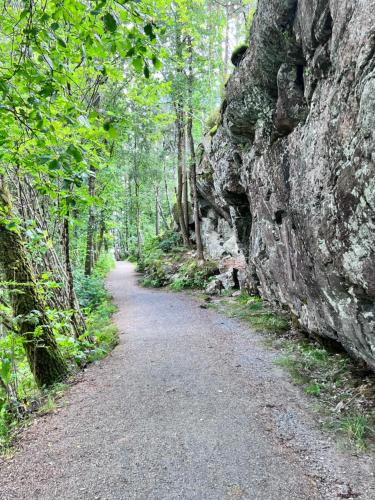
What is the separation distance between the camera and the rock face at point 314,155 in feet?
12.4

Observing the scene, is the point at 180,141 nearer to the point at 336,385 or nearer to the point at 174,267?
the point at 174,267

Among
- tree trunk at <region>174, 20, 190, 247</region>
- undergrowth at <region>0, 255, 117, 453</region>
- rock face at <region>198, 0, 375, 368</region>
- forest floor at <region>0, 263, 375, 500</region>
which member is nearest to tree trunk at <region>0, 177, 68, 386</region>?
undergrowth at <region>0, 255, 117, 453</region>

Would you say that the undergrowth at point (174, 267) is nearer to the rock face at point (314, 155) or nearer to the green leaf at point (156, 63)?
the rock face at point (314, 155)

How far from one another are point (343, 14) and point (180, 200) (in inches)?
629

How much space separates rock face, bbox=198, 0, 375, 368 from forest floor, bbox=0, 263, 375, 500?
5.37 ft

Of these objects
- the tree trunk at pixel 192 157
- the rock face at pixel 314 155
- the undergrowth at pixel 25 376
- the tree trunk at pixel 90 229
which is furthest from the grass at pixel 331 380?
the tree trunk at pixel 192 157

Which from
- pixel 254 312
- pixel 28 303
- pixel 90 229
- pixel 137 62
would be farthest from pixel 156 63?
pixel 90 229

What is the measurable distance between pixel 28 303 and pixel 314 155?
18.1 feet

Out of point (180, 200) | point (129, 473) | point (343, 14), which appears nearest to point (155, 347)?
point (129, 473)

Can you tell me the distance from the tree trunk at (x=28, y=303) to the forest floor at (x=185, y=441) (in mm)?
655

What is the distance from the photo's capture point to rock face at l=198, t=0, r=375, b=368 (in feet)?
12.4

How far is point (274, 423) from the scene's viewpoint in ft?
14.2

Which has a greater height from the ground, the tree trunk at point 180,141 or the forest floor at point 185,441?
the tree trunk at point 180,141

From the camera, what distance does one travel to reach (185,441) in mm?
3969
